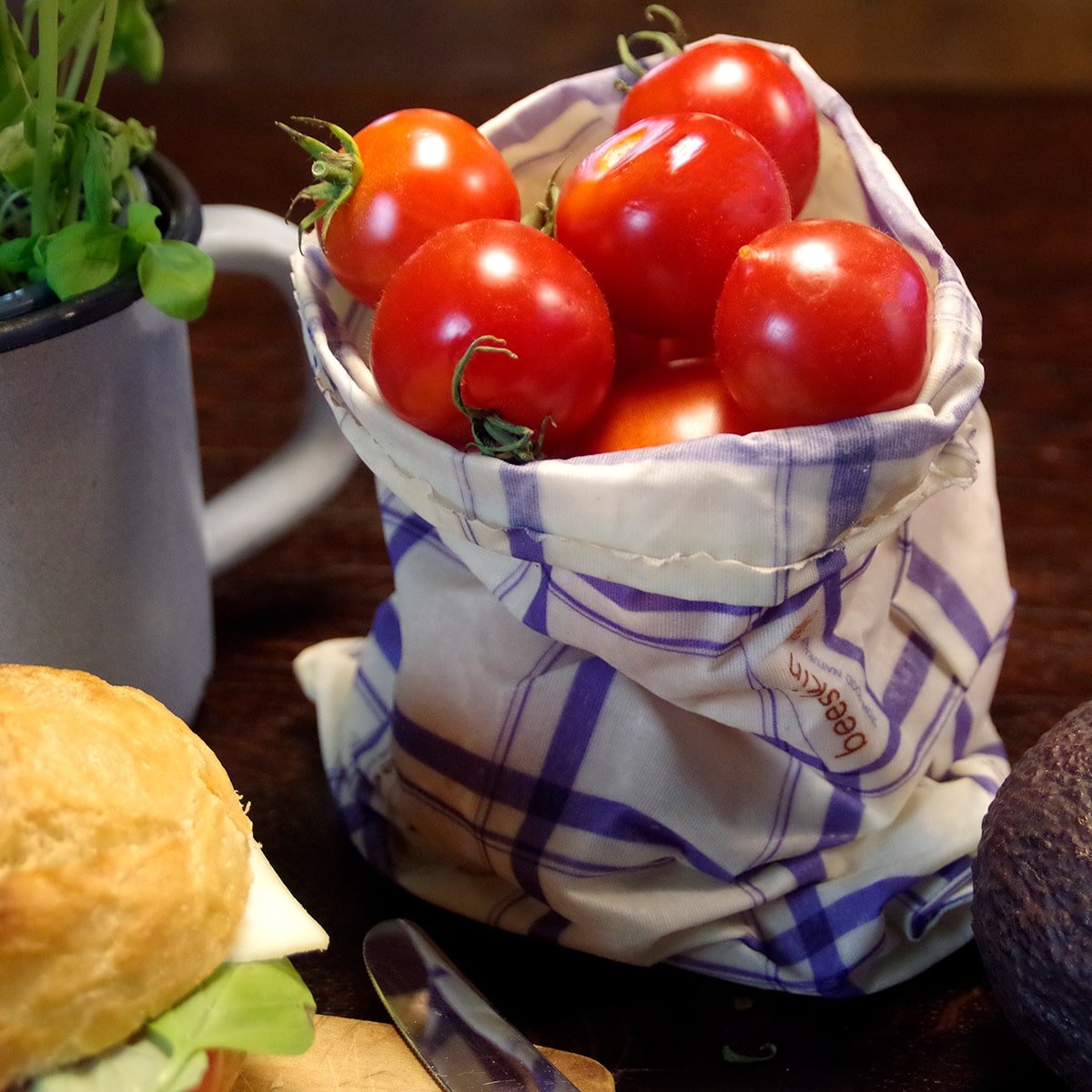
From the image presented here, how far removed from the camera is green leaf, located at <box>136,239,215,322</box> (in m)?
0.53

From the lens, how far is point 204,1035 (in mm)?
419

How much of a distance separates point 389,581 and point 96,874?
1.25 ft

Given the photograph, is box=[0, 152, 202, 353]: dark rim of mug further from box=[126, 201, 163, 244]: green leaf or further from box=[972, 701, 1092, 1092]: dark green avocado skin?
box=[972, 701, 1092, 1092]: dark green avocado skin

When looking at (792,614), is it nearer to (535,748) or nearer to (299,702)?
(535,748)

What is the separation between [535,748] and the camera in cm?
56

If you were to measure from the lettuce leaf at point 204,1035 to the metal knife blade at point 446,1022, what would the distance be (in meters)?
0.08

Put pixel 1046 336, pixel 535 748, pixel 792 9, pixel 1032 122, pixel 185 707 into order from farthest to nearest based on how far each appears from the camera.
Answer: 1. pixel 792 9
2. pixel 1032 122
3. pixel 1046 336
4. pixel 185 707
5. pixel 535 748

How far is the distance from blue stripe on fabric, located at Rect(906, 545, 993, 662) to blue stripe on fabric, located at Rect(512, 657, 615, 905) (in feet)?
0.52

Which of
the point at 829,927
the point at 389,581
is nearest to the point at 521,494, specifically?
the point at 829,927

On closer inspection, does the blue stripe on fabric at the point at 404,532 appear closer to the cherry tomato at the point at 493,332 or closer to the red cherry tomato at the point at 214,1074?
the cherry tomato at the point at 493,332

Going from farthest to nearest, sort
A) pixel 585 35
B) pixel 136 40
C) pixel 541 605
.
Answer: pixel 585 35 → pixel 136 40 → pixel 541 605

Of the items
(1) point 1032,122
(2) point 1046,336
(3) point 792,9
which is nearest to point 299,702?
(2) point 1046,336

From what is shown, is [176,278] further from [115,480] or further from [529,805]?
[529,805]

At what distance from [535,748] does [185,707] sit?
209 millimetres
